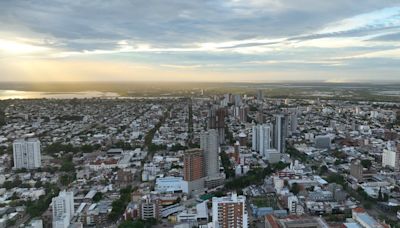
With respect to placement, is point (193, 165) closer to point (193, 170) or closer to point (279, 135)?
point (193, 170)

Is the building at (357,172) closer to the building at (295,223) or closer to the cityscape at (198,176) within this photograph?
the cityscape at (198,176)

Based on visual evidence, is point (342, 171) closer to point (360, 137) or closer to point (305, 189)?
point (305, 189)

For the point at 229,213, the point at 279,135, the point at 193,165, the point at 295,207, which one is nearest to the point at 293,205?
the point at 295,207

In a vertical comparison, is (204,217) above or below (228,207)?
below

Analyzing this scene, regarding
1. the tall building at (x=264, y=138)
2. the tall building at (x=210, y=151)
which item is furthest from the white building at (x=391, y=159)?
the tall building at (x=210, y=151)

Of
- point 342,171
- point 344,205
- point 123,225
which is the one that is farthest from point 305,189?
point 123,225

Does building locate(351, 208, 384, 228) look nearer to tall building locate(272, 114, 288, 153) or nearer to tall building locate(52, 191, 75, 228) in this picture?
tall building locate(52, 191, 75, 228)
